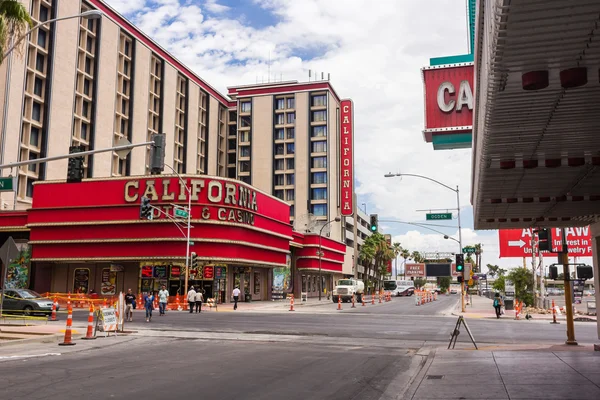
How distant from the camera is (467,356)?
1412cm

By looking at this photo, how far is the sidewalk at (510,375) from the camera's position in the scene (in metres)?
9.01

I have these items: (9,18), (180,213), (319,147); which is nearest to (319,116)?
(319,147)

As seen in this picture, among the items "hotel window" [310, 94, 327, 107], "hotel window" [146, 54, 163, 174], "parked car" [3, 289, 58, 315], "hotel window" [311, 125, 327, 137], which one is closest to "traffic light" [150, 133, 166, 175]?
"parked car" [3, 289, 58, 315]

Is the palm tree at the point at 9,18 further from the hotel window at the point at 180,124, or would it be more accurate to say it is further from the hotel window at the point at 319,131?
the hotel window at the point at 319,131

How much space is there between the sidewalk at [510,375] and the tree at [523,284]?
108ft

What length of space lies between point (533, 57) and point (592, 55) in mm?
622

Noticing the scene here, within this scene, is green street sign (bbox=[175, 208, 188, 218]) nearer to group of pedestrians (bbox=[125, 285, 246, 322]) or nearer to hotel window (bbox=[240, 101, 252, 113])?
group of pedestrians (bbox=[125, 285, 246, 322])

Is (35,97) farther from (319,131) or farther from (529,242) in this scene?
(529,242)

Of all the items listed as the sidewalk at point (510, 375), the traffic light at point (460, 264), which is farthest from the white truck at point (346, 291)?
the sidewalk at point (510, 375)

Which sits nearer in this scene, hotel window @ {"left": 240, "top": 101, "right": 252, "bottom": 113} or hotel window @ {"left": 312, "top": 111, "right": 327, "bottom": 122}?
hotel window @ {"left": 312, "top": 111, "right": 327, "bottom": 122}

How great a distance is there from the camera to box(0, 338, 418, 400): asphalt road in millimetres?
9656

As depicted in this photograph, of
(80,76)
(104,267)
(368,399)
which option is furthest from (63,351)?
(80,76)

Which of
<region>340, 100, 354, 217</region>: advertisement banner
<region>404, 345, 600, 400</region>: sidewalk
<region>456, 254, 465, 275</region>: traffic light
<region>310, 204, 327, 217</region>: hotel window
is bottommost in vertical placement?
<region>404, 345, 600, 400</region>: sidewalk

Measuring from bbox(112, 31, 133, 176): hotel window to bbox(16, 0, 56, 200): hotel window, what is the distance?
35.2 ft
